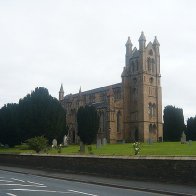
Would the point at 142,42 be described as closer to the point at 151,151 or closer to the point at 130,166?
the point at 151,151

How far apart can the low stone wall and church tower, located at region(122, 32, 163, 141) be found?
5813 centimetres

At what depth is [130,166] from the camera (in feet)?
63.3

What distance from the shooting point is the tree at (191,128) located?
84.3 meters

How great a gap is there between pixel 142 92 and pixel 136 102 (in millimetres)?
3318

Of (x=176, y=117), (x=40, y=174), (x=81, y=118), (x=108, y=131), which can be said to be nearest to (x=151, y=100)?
(x=176, y=117)

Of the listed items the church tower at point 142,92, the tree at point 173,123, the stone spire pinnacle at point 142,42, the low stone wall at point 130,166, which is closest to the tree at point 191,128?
the tree at point 173,123

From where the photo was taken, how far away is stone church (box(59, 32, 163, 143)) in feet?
278

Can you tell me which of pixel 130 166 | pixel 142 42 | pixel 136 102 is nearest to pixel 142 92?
pixel 136 102

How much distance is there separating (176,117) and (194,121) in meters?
4.62

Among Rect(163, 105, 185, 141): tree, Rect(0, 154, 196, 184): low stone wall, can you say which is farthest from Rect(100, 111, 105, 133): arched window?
Rect(0, 154, 196, 184): low stone wall

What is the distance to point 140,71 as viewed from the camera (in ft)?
286

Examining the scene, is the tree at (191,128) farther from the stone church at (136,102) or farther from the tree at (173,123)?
the stone church at (136,102)

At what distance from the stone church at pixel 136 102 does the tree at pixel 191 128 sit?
231 inches

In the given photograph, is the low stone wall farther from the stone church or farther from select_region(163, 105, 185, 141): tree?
select_region(163, 105, 185, 141): tree
